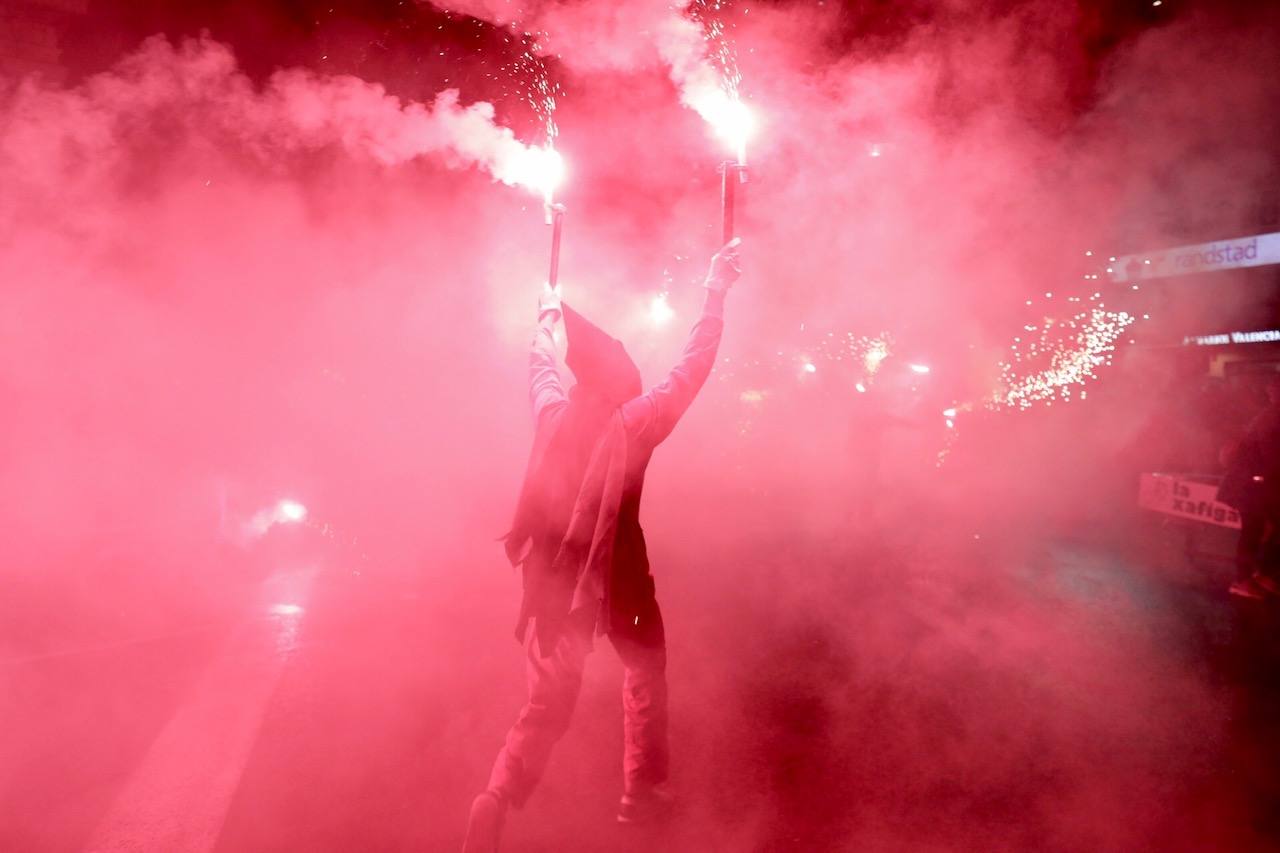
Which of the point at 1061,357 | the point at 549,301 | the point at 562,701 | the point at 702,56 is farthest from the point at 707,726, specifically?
the point at 1061,357

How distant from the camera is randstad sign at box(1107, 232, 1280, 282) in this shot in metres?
12.2

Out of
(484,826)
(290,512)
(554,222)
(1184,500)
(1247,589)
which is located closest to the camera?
(484,826)

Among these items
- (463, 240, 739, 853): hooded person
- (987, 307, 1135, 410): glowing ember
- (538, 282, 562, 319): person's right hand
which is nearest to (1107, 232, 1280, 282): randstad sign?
(987, 307, 1135, 410): glowing ember

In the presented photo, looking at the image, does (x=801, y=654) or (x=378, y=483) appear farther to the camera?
(x=378, y=483)

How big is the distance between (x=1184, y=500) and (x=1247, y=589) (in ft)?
6.03

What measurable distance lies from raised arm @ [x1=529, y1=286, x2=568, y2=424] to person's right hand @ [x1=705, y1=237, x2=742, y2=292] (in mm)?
676

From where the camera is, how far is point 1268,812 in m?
2.85

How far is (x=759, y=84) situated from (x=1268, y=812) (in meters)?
6.01

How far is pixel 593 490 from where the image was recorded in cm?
256

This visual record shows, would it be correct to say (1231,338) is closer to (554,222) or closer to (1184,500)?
(1184,500)

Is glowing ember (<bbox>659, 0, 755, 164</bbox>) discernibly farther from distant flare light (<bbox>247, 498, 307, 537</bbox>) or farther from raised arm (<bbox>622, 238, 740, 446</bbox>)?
distant flare light (<bbox>247, 498, 307, 537</bbox>)

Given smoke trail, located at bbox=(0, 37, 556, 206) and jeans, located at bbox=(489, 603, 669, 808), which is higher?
smoke trail, located at bbox=(0, 37, 556, 206)

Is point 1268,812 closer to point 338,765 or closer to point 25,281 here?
point 338,765

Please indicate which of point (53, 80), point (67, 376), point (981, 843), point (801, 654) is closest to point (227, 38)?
point (53, 80)
